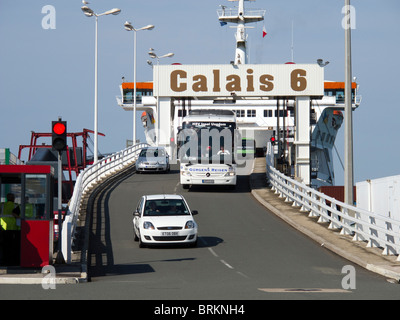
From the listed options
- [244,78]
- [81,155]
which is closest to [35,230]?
[244,78]

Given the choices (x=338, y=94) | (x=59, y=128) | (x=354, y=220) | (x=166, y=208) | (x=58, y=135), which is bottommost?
(x=354, y=220)

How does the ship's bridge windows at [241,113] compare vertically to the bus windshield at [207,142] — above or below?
above

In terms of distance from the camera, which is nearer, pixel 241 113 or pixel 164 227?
pixel 164 227

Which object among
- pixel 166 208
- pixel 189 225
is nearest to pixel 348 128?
pixel 189 225

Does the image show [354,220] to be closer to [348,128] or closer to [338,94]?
[348,128]

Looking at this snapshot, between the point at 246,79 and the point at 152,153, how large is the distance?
8760 millimetres

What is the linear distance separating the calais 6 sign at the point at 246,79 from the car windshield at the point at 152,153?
242 inches

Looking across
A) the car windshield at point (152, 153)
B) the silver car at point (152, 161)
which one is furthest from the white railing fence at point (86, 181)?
the car windshield at point (152, 153)

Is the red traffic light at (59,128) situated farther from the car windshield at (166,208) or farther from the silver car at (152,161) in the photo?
the silver car at (152,161)

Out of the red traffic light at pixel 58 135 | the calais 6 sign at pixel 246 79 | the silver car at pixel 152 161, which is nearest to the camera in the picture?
the red traffic light at pixel 58 135

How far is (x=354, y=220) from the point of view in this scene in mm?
21375

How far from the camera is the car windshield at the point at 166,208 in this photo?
2253 cm
